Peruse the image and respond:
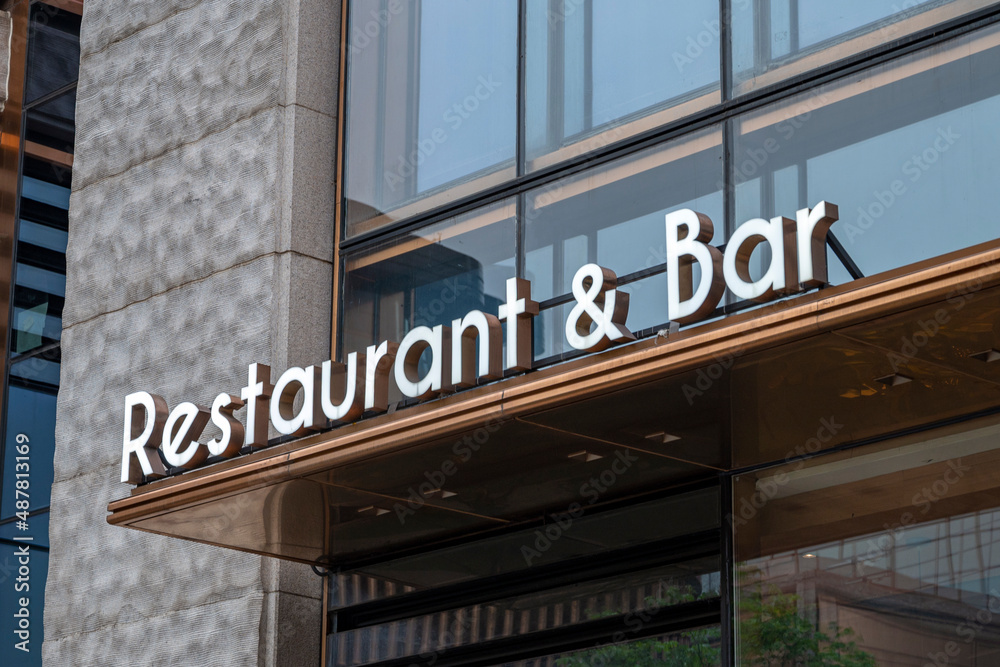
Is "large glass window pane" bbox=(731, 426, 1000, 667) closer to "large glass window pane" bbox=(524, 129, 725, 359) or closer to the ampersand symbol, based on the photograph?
"large glass window pane" bbox=(524, 129, 725, 359)

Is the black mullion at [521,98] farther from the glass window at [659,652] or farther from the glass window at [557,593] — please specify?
the glass window at [659,652]

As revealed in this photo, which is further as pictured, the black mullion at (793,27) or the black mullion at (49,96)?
the black mullion at (49,96)

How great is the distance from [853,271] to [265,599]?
229 inches

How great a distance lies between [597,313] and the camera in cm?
914

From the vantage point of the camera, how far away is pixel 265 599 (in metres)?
12.5

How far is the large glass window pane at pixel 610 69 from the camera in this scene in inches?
432

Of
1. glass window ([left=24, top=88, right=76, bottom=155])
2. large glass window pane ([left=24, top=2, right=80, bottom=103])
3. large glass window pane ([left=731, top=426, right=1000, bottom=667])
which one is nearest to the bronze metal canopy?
large glass window pane ([left=731, top=426, right=1000, bottom=667])

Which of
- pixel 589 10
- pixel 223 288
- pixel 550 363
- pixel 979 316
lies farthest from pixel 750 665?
pixel 223 288

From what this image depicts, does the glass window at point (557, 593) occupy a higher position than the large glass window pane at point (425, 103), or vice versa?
the large glass window pane at point (425, 103)

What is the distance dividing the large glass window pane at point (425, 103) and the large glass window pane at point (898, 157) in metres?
2.75

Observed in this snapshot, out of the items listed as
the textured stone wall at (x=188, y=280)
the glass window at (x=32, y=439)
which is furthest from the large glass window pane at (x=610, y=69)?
the glass window at (x=32, y=439)

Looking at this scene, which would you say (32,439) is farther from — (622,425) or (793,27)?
(793,27)

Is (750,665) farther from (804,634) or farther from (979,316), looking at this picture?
(979,316)

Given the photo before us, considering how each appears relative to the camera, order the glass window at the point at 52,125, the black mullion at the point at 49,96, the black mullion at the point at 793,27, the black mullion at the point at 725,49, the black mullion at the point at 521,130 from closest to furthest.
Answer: the black mullion at the point at 793,27 < the black mullion at the point at 725,49 < the black mullion at the point at 521,130 < the black mullion at the point at 49,96 < the glass window at the point at 52,125
